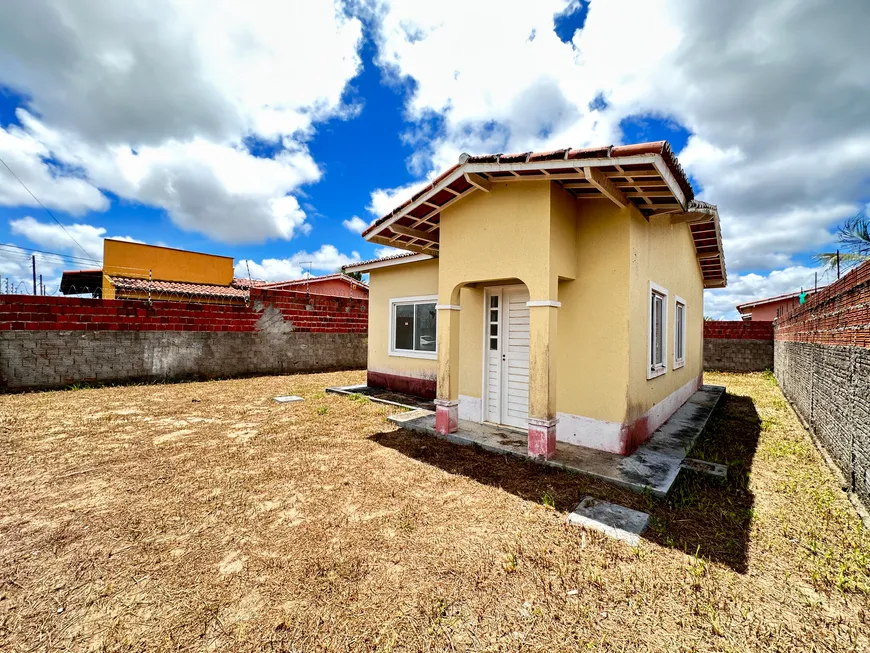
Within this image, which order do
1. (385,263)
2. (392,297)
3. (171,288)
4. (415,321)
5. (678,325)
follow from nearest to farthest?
(678,325), (415,321), (385,263), (392,297), (171,288)

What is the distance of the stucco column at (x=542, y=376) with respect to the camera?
4664mm

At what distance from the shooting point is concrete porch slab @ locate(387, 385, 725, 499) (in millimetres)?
4227

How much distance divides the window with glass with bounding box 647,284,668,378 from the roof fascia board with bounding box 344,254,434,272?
4246mm

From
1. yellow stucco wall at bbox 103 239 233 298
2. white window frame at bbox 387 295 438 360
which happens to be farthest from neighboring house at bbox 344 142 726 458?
yellow stucco wall at bbox 103 239 233 298

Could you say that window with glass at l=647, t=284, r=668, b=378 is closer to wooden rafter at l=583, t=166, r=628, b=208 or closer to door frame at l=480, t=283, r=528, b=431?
wooden rafter at l=583, t=166, r=628, b=208

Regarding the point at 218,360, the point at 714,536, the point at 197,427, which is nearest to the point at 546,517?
the point at 714,536

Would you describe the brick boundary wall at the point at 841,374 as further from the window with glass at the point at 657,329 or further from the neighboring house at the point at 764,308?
the neighboring house at the point at 764,308

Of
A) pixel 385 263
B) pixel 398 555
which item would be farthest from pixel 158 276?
pixel 398 555

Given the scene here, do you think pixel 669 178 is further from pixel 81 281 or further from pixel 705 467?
pixel 81 281

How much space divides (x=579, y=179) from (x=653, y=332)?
3.10 metres

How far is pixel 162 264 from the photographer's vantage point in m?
16.9

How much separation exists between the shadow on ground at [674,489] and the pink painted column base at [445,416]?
0.21m

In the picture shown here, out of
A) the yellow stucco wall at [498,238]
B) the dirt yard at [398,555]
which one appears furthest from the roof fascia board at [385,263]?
the dirt yard at [398,555]

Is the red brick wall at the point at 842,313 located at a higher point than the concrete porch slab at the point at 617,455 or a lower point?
higher
